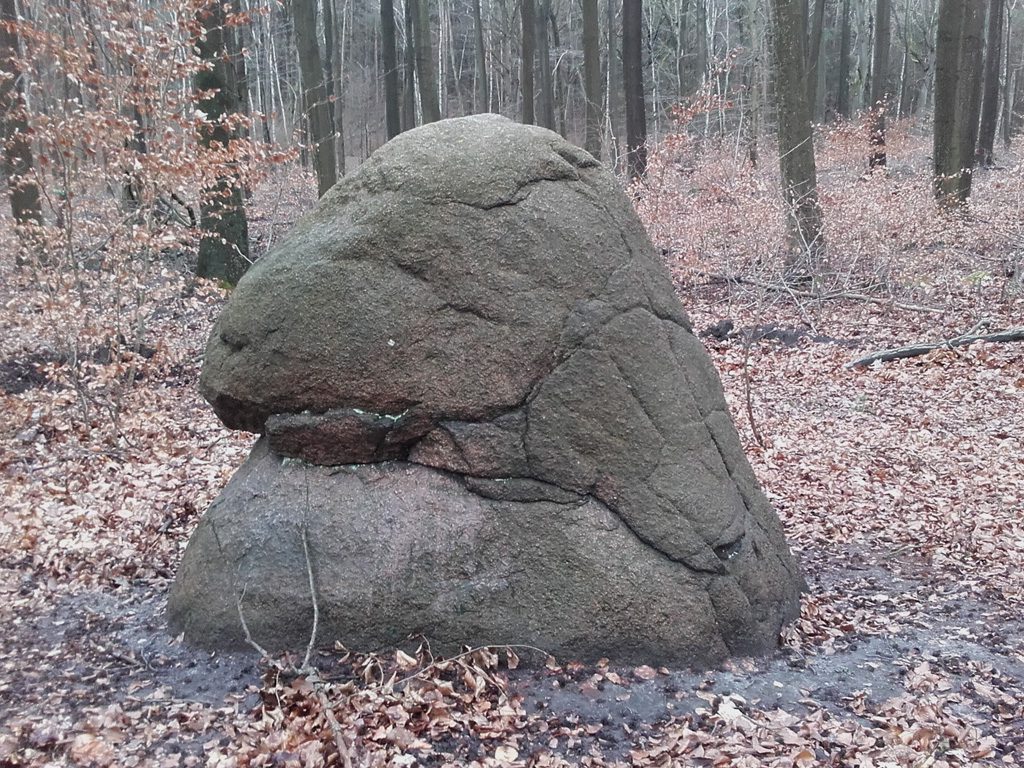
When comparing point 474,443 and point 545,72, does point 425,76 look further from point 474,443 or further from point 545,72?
point 474,443

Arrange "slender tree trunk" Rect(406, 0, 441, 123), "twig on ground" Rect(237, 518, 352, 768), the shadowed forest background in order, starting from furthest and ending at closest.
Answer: "slender tree trunk" Rect(406, 0, 441, 123) → the shadowed forest background → "twig on ground" Rect(237, 518, 352, 768)

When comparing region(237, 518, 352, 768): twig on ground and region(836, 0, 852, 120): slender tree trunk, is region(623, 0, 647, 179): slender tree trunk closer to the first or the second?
region(836, 0, 852, 120): slender tree trunk

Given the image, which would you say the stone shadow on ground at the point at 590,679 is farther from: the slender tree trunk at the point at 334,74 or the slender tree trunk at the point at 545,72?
the slender tree trunk at the point at 545,72

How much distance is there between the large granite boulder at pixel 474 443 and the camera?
4.06 metres

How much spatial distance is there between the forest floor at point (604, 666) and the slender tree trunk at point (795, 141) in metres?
1.26

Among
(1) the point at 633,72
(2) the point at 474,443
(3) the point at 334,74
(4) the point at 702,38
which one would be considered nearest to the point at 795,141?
(1) the point at 633,72

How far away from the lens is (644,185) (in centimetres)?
1453

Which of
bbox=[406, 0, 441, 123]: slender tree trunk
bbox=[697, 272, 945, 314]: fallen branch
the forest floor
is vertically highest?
bbox=[406, 0, 441, 123]: slender tree trunk

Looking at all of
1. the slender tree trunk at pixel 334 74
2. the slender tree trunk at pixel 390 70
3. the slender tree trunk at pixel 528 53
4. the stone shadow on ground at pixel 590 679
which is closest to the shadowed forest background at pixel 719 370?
the stone shadow on ground at pixel 590 679

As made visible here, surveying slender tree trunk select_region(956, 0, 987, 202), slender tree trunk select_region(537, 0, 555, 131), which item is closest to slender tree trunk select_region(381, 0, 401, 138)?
slender tree trunk select_region(537, 0, 555, 131)

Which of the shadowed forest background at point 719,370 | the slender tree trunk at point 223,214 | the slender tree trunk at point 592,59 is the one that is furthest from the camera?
the slender tree trunk at point 592,59

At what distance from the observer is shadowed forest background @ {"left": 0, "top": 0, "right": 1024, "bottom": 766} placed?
11.8ft

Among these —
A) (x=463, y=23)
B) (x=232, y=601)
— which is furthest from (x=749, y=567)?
(x=463, y=23)

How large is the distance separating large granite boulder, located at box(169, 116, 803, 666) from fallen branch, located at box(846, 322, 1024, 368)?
608 centimetres
